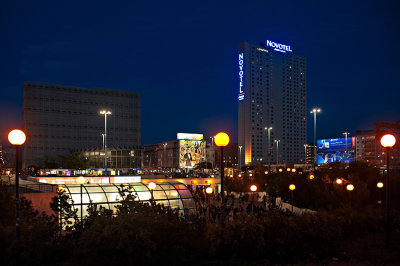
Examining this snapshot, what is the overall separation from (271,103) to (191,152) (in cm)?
4947

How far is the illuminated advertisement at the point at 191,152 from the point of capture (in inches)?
6033

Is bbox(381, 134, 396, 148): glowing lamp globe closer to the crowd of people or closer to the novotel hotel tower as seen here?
the crowd of people

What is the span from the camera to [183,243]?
30.7 ft

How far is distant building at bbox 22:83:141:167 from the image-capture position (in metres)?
124

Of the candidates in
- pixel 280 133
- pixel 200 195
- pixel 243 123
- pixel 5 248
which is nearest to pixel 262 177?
pixel 200 195

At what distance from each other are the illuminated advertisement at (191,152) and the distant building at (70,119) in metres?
20.4

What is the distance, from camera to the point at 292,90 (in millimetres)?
183000

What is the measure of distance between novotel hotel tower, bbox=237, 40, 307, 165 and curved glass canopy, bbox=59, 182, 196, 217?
141 metres

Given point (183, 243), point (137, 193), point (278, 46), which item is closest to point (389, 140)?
point (183, 243)

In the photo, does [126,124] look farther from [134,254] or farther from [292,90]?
[134,254]

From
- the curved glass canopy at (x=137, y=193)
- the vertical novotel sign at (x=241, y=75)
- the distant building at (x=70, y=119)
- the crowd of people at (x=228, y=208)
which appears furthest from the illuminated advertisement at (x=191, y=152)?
the curved glass canopy at (x=137, y=193)

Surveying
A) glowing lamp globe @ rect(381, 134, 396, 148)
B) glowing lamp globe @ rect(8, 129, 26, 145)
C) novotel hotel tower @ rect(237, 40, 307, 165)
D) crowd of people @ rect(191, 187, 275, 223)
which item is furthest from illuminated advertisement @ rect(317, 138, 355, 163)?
glowing lamp globe @ rect(8, 129, 26, 145)

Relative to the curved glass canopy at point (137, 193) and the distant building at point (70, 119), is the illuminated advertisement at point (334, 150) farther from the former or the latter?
the curved glass canopy at point (137, 193)

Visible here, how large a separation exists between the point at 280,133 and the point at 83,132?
9379 cm
